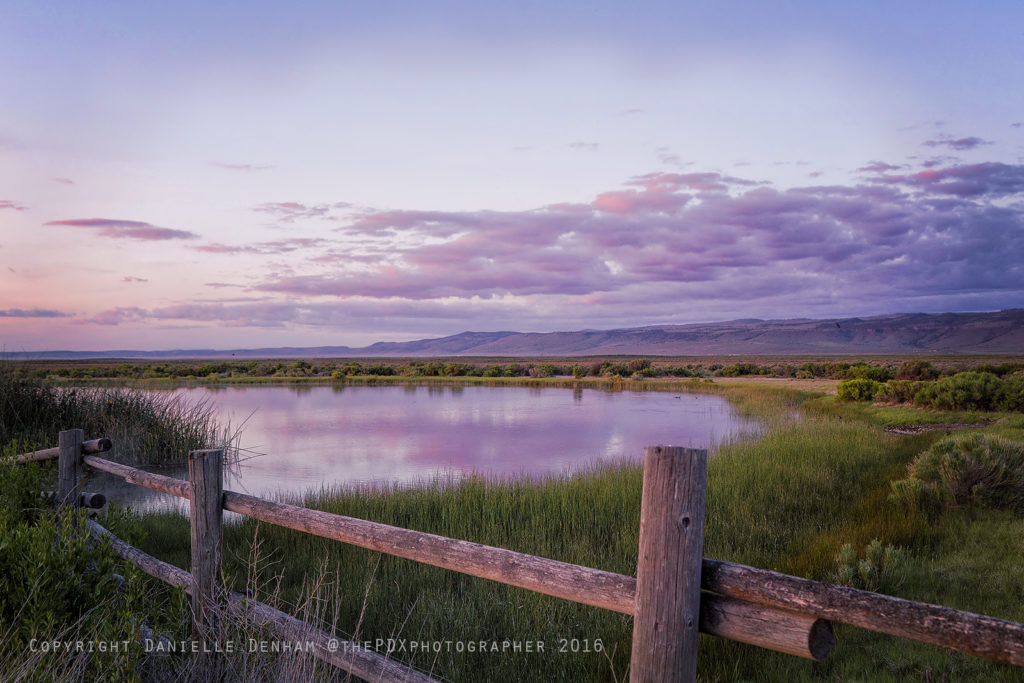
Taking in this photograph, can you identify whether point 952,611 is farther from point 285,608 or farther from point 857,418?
point 857,418

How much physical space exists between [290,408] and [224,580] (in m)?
27.7

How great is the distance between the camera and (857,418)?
20.6 m

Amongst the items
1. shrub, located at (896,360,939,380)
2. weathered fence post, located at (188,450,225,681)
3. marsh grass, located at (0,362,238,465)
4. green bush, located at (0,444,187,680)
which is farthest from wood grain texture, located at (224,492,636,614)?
shrub, located at (896,360,939,380)

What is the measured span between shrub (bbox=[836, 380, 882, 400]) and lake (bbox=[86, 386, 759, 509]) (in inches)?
180

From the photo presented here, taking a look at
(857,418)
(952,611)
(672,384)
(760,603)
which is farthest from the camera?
(672,384)

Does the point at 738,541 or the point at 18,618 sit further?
the point at 738,541

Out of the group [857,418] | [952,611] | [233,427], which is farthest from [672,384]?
[952,611]

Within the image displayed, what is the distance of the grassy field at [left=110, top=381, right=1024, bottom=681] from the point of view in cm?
433

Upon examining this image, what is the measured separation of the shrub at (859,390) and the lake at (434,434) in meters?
4.56

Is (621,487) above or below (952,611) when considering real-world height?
below

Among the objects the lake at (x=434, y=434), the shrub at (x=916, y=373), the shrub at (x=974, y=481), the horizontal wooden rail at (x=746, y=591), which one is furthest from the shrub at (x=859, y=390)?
the horizontal wooden rail at (x=746, y=591)

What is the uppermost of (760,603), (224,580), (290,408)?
(760,603)

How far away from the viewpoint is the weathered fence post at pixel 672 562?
2.18 m

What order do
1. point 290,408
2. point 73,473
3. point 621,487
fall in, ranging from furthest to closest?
point 290,408
point 621,487
point 73,473
